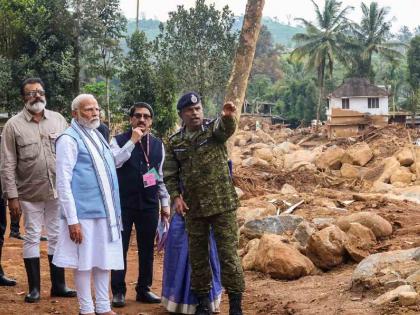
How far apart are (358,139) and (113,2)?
14.8m

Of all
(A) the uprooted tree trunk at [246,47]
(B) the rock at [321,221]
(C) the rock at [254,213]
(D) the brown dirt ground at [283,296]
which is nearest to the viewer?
(D) the brown dirt ground at [283,296]

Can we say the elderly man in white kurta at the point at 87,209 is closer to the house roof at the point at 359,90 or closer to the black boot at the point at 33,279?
the black boot at the point at 33,279

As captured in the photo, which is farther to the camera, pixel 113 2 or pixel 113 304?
pixel 113 2

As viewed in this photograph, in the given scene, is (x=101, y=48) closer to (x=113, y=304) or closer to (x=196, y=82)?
(x=196, y=82)

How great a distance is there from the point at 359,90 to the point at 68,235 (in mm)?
44630

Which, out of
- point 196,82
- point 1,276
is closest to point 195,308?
point 1,276

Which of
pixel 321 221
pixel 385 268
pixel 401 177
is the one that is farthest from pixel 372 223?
pixel 401 177

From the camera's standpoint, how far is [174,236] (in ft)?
16.2

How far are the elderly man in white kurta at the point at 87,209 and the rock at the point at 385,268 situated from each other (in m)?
2.04

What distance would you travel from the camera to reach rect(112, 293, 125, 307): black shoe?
5.17 metres

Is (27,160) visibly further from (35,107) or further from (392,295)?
(392,295)

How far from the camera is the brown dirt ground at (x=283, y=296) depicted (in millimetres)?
4824

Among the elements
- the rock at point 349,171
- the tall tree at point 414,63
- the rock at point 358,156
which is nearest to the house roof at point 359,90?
the tall tree at point 414,63

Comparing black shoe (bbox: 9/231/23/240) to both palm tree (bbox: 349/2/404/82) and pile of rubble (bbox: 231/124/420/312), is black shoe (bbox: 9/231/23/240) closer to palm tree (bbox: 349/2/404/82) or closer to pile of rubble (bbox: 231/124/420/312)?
pile of rubble (bbox: 231/124/420/312)
